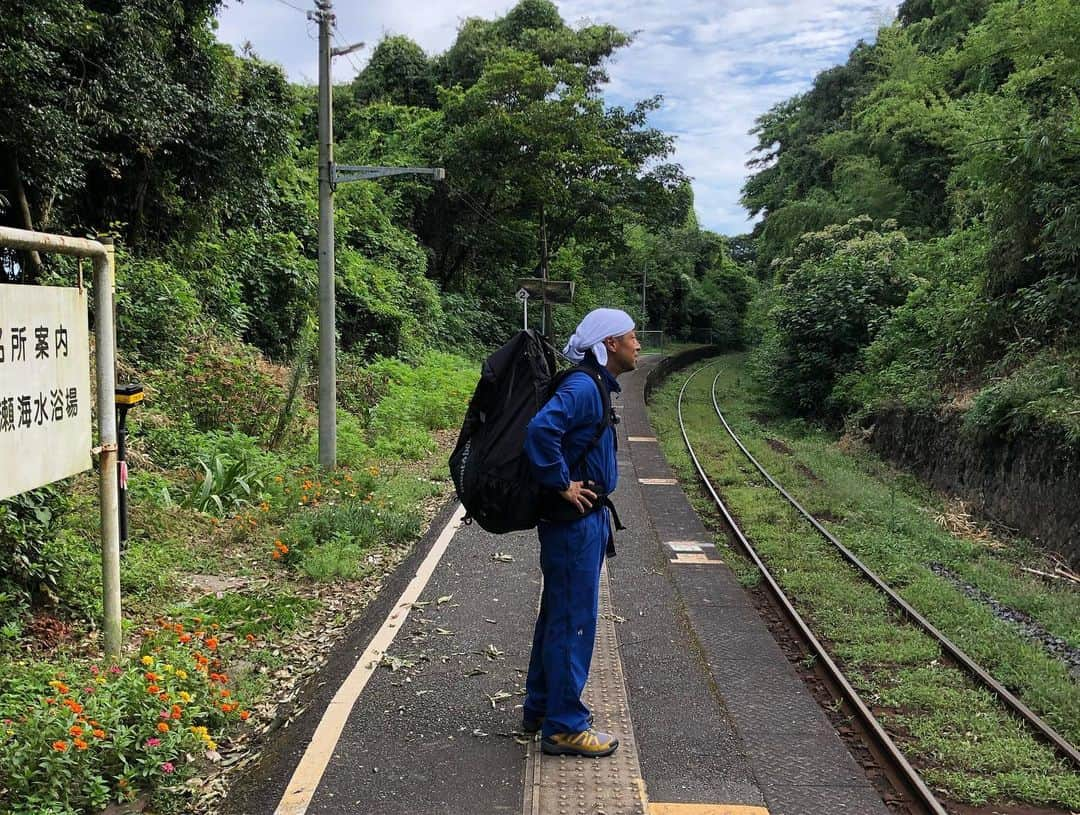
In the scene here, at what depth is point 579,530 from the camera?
3.74 m

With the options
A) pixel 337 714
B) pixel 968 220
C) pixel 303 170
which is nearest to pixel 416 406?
pixel 303 170

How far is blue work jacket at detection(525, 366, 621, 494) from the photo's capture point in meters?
3.51

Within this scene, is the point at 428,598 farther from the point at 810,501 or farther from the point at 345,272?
the point at 345,272

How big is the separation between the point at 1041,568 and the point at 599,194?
22016mm

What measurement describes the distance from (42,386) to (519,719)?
2.81 meters

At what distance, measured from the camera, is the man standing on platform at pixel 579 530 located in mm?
3695

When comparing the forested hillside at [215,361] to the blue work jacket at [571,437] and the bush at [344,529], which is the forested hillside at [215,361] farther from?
the blue work jacket at [571,437]

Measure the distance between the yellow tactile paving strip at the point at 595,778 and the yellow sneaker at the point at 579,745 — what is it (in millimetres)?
27

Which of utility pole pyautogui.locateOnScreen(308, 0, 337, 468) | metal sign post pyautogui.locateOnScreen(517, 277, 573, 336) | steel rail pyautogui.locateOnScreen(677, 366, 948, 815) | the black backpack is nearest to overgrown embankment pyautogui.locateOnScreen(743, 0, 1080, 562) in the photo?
steel rail pyautogui.locateOnScreen(677, 366, 948, 815)

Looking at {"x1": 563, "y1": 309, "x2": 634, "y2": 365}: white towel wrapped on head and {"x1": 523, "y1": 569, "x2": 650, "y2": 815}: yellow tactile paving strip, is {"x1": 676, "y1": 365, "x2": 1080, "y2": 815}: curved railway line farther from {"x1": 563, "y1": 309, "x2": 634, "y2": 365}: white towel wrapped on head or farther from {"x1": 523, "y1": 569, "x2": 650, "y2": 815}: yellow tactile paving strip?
{"x1": 563, "y1": 309, "x2": 634, "y2": 365}: white towel wrapped on head

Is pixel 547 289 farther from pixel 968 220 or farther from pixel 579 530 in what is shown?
pixel 579 530

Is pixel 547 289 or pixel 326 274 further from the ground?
pixel 547 289

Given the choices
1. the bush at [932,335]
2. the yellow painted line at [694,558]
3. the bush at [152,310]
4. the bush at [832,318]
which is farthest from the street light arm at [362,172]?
the bush at [832,318]

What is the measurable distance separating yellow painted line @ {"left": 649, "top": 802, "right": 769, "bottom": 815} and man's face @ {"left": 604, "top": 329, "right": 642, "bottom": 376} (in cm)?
193
